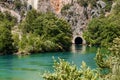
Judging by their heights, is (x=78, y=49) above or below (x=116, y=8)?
below

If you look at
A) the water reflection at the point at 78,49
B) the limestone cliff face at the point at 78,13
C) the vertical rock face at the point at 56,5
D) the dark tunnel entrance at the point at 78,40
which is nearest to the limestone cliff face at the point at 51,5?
the vertical rock face at the point at 56,5

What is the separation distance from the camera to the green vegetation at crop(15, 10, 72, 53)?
102 meters

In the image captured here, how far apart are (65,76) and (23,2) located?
12825 centimetres

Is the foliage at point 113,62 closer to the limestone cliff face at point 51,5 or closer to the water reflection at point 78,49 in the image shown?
the water reflection at point 78,49

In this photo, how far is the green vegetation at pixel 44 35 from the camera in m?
102

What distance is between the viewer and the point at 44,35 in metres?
111

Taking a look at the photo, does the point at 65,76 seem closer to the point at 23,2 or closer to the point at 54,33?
the point at 54,33

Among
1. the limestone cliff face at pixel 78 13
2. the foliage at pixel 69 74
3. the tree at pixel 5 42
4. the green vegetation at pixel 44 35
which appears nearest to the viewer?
the foliage at pixel 69 74

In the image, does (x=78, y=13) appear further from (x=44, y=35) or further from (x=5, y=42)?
(x=5, y=42)

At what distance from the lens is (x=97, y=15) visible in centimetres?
15012

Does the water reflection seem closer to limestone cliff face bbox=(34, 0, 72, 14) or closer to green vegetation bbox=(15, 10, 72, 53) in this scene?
green vegetation bbox=(15, 10, 72, 53)

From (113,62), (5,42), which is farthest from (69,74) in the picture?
(5,42)

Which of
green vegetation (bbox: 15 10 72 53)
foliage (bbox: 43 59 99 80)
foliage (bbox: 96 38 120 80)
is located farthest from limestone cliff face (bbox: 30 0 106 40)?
foliage (bbox: 43 59 99 80)

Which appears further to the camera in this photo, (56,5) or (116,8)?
(56,5)
